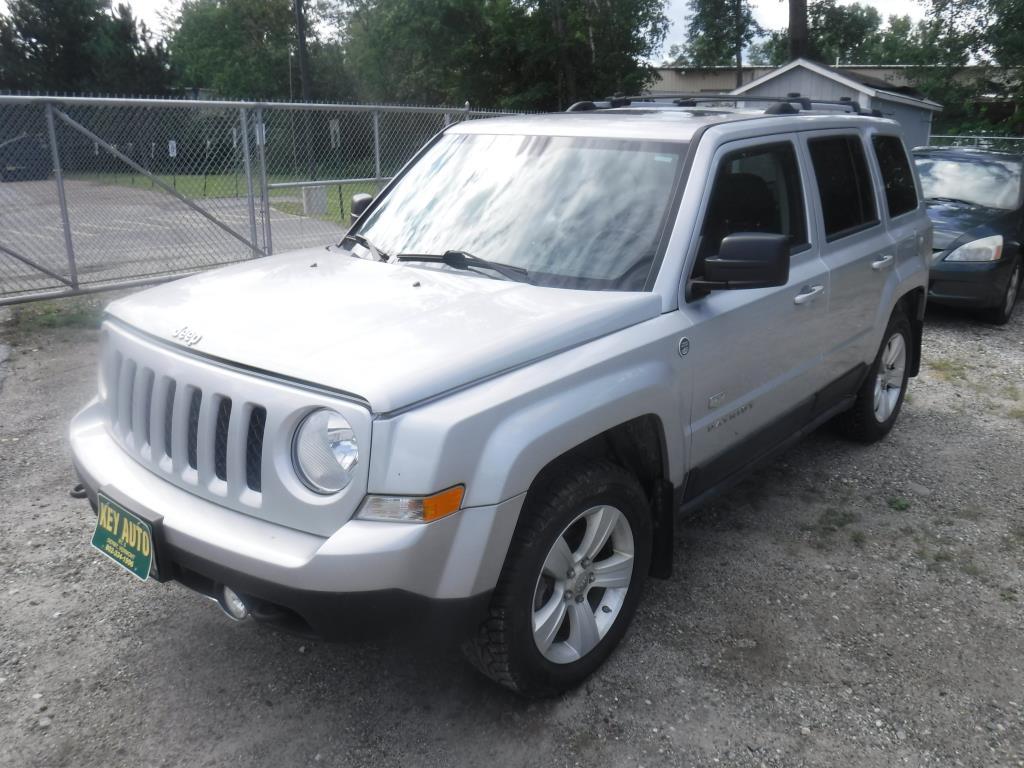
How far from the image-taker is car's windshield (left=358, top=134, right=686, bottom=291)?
10.5 ft

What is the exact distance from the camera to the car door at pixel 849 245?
13.5 ft

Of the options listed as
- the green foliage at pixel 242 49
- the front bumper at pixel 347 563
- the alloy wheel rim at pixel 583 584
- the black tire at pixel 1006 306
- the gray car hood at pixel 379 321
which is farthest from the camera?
the green foliage at pixel 242 49

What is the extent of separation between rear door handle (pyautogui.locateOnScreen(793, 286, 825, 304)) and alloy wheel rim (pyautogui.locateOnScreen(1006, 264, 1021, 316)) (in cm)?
577

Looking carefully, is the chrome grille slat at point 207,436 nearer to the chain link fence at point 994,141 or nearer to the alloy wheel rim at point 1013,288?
the alloy wheel rim at point 1013,288

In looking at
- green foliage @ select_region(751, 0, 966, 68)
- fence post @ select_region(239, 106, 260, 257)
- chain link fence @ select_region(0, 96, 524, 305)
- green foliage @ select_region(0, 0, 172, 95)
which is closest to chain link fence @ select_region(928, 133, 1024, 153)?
green foliage @ select_region(751, 0, 966, 68)

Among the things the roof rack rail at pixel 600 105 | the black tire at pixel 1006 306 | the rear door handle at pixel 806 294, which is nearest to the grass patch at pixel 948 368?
the black tire at pixel 1006 306

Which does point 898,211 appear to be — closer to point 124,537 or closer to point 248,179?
point 124,537

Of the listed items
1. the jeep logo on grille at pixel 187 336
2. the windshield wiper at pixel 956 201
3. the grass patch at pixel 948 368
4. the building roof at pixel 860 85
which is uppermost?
the building roof at pixel 860 85

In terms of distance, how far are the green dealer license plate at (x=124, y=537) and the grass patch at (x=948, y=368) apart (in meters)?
6.17

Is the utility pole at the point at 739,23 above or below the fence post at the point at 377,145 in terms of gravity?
above

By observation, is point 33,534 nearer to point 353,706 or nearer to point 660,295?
point 353,706

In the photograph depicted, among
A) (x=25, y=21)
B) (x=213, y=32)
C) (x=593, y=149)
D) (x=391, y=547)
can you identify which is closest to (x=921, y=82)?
(x=593, y=149)

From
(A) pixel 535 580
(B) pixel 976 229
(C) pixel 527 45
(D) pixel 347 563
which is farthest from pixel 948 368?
(C) pixel 527 45

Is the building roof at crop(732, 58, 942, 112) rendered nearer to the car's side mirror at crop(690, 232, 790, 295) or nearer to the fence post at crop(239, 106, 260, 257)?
the fence post at crop(239, 106, 260, 257)
